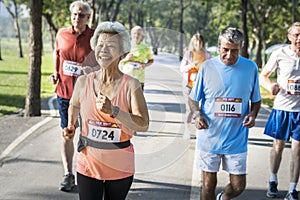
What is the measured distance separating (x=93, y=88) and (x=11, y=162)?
4007 mm

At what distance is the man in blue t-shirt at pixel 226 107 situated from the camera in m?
4.41

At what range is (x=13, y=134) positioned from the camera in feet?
29.7

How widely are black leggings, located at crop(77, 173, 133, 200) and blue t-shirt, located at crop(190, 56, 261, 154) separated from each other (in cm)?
116

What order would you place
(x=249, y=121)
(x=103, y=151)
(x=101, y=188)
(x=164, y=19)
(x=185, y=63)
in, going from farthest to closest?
(x=164, y=19) → (x=249, y=121) → (x=185, y=63) → (x=101, y=188) → (x=103, y=151)

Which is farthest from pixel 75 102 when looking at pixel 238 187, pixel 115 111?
pixel 238 187

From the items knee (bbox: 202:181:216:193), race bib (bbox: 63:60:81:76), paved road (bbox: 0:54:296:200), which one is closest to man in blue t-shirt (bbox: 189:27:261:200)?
knee (bbox: 202:181:216:193)

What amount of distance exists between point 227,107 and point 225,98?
0.09 meters

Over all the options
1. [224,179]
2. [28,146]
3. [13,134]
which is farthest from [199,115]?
[13,134]

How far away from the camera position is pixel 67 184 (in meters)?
5.77

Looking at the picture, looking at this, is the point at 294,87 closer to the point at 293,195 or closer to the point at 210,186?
the point at 293,195

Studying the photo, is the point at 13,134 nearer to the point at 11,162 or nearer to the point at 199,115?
the point at 11,162

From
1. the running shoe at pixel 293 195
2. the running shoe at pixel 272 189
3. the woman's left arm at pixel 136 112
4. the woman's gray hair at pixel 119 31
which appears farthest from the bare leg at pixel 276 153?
the woman's gray hair at pixel 119 31

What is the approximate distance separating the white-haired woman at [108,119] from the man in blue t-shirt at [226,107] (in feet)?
3.53

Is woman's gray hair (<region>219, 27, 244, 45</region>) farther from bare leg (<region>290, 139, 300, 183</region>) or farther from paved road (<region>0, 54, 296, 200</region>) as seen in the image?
bare leg (<region>290, 139, 300, 183</region>)
